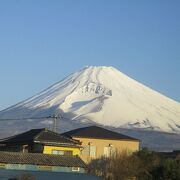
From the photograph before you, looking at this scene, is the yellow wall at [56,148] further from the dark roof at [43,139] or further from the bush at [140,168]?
the bush at [140,168]

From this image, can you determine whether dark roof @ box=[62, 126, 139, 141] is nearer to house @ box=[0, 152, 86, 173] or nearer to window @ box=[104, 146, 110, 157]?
window @ box=[104, 146, 110, 157]

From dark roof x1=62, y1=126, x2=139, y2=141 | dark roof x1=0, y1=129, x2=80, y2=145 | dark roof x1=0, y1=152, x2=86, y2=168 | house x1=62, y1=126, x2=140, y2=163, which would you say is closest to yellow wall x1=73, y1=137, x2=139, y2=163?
house x1=62, y1=126, x2=140, y2=163

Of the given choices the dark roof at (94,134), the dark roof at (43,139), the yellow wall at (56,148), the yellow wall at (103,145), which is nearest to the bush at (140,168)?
the yellow wall at (56,148)

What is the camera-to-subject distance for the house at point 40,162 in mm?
30123

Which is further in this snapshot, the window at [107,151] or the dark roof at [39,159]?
the window at [107,151]

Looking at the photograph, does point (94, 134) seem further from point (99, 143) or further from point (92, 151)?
point (92, 151)

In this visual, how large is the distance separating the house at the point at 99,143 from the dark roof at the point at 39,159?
11.5 meters

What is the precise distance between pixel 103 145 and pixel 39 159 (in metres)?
14.4

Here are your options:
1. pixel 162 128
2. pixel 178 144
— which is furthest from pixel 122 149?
pixel 162 128

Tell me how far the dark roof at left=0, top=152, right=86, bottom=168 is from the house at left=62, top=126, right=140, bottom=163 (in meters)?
11.5

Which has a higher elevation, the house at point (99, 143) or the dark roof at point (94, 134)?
the dark roof at point (94, 134)

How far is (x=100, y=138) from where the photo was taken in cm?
4509

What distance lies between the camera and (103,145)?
4512 cm

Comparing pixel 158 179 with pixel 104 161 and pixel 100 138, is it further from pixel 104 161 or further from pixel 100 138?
pixel 100 138
